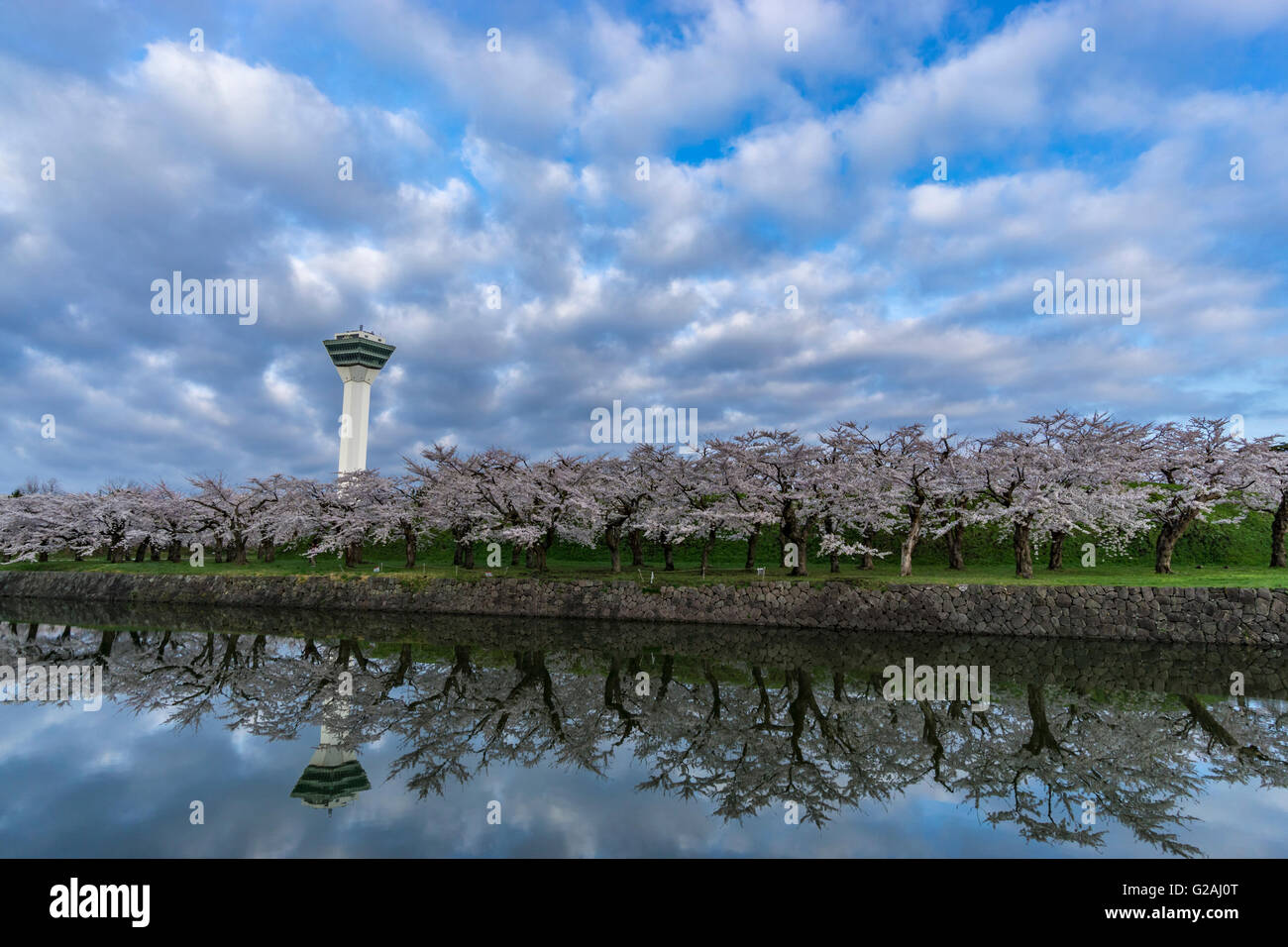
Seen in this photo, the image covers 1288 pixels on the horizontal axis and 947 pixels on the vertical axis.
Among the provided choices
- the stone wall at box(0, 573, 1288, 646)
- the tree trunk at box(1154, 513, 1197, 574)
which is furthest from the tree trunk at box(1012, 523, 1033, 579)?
the tree trunk at box(1154, 513, 1197, 574)

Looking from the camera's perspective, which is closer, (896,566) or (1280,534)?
(1280,534)

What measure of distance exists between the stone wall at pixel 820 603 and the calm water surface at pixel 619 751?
248 centimetres

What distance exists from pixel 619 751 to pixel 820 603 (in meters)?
16.8

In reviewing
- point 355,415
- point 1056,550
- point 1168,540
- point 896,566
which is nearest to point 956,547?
point 896,566

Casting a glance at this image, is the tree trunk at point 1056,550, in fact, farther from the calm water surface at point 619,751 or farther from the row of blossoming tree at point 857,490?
the calm water surface at point 619,751

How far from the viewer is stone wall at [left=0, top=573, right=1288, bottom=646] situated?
21984mm

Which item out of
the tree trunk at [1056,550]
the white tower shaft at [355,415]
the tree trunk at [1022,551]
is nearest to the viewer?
the tree trunk at [1022,551]

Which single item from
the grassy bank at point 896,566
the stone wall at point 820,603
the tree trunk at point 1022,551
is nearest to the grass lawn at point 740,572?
the grassy bank at point 896,566

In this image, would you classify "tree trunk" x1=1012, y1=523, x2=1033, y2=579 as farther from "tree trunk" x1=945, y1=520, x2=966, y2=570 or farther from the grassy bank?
"tree trunk" x1=945, y1=520, x2=966, y2=570

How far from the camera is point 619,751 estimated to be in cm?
1054

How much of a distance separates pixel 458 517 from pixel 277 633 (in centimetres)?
1143

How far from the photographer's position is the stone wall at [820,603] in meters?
22.0

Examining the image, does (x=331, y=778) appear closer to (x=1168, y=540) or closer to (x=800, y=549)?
(x=800, y=549)
